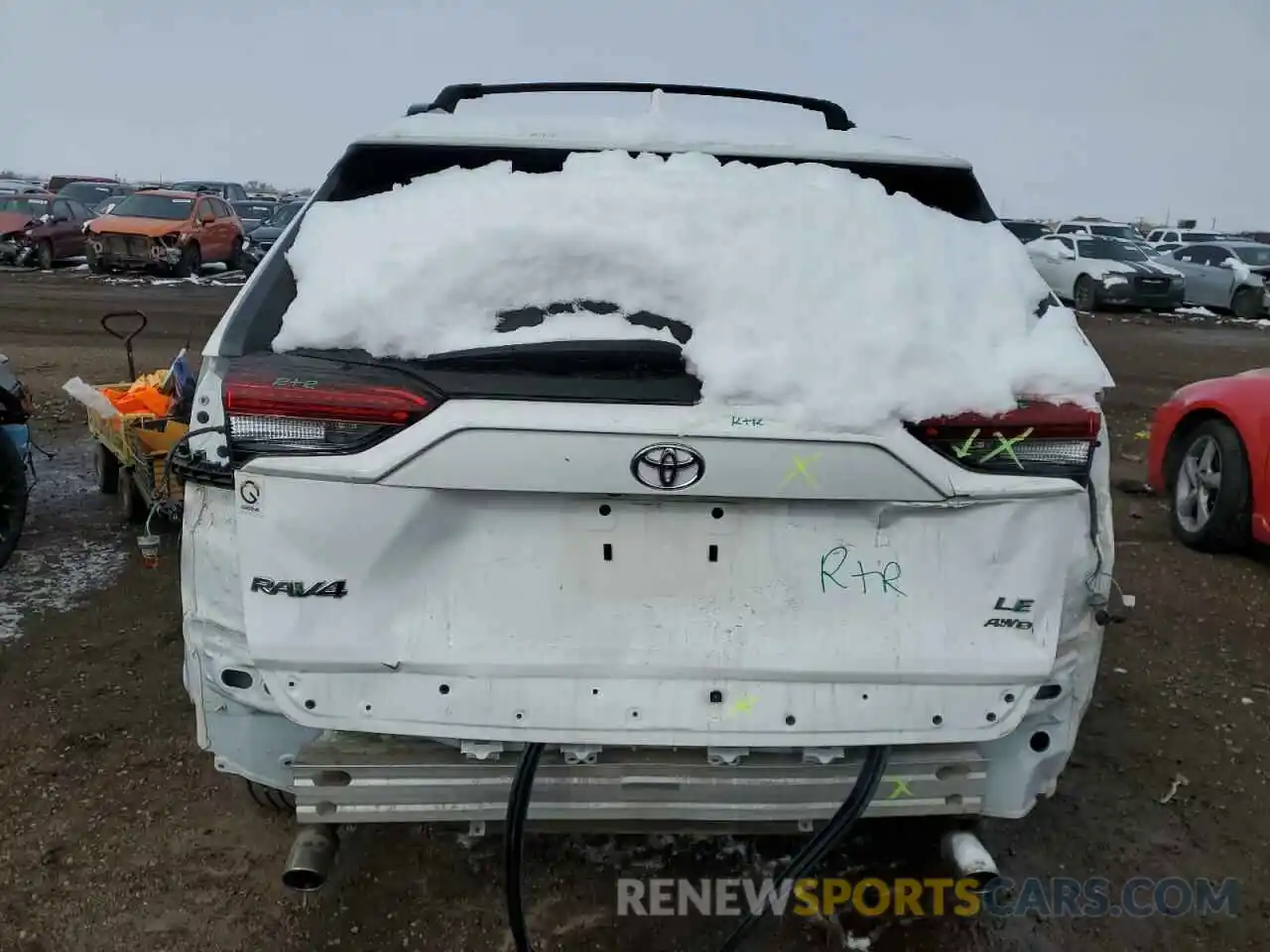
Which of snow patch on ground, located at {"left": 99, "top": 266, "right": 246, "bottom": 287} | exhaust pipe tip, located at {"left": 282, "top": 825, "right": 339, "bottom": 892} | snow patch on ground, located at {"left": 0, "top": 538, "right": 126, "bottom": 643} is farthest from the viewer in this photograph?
snow patch on ground, located at {"left": 99, "top": 266, "right": 246, "bottom": 287}

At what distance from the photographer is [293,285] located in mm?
2352

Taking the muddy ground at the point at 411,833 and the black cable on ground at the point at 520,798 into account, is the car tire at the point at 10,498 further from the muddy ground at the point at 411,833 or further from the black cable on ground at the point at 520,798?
the black cable on ground at the point at 520,798

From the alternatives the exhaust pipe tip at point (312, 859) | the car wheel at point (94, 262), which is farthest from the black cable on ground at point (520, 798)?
the car wheel at point (94, 262)

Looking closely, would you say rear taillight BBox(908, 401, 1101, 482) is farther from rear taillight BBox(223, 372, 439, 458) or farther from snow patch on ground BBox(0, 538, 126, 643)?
snow patch on ground BBox(0, 538, 126, 643)

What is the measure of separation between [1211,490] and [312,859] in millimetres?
5106

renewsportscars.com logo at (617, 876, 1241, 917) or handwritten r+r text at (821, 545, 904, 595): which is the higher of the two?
handwritten r+r text at (821, 545, 904, 595)

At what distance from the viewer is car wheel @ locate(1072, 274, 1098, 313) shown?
21763mm

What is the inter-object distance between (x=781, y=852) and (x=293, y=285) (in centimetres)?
201

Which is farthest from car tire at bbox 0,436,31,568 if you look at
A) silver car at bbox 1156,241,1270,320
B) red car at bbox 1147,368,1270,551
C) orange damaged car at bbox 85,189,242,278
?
silver car at bbox 1156,241,1270,320

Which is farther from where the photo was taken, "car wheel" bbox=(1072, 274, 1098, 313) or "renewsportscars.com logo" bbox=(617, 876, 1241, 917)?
"car wheel" bbox=(1072, 274, 1098, 313)

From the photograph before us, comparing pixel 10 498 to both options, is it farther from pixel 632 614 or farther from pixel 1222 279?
pixel 1222 279

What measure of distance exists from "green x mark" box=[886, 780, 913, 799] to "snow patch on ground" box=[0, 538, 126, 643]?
368 cm

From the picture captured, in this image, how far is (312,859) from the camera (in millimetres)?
2299

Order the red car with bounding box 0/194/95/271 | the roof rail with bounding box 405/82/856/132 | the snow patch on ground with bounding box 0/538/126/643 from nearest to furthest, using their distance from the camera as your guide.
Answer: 1. the roof rail with bounding box 405/82/856/132
2. the snow patch on ground with bounding box 0/538/126/643
3. the red car with bounding box 0/194/95/271
